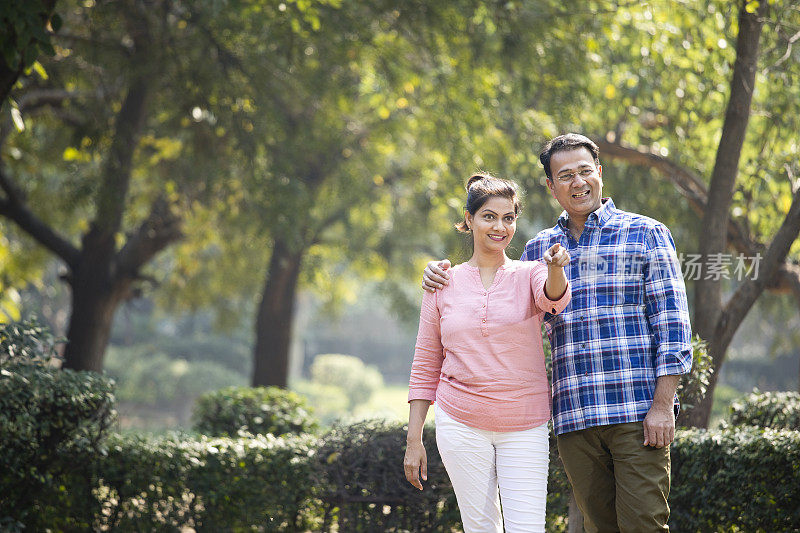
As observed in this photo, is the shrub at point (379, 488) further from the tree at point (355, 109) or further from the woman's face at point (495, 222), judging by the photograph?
the tree at point (355, 109)

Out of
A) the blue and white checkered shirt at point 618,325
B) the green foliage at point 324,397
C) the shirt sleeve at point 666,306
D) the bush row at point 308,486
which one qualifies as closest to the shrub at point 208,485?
the bush row at point 308,486

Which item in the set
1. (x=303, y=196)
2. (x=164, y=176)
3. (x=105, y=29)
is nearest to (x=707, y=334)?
(x=303, y=196)

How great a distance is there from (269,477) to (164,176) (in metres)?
7.31

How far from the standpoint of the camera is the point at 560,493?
190 inches

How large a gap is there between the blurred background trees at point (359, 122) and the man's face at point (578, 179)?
281cm

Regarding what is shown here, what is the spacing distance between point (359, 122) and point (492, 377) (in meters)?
9.79

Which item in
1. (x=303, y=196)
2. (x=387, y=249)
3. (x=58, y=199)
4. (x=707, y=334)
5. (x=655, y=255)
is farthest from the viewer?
(x=387, y=249)

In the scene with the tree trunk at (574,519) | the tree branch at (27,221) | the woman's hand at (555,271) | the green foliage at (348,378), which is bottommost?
the tree trunk at (574,519)

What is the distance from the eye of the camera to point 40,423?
4.99 m

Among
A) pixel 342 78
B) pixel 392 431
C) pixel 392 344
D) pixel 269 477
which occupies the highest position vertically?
pixel 392 344

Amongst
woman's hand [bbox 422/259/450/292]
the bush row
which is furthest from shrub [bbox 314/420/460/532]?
woman's hand [bbox 422/259/450/292]

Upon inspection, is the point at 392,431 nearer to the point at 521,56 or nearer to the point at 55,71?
the point at 521,56

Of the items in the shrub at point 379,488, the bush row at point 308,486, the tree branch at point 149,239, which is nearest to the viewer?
the bush row at point 308,486

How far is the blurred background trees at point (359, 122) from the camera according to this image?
22.1 feet
